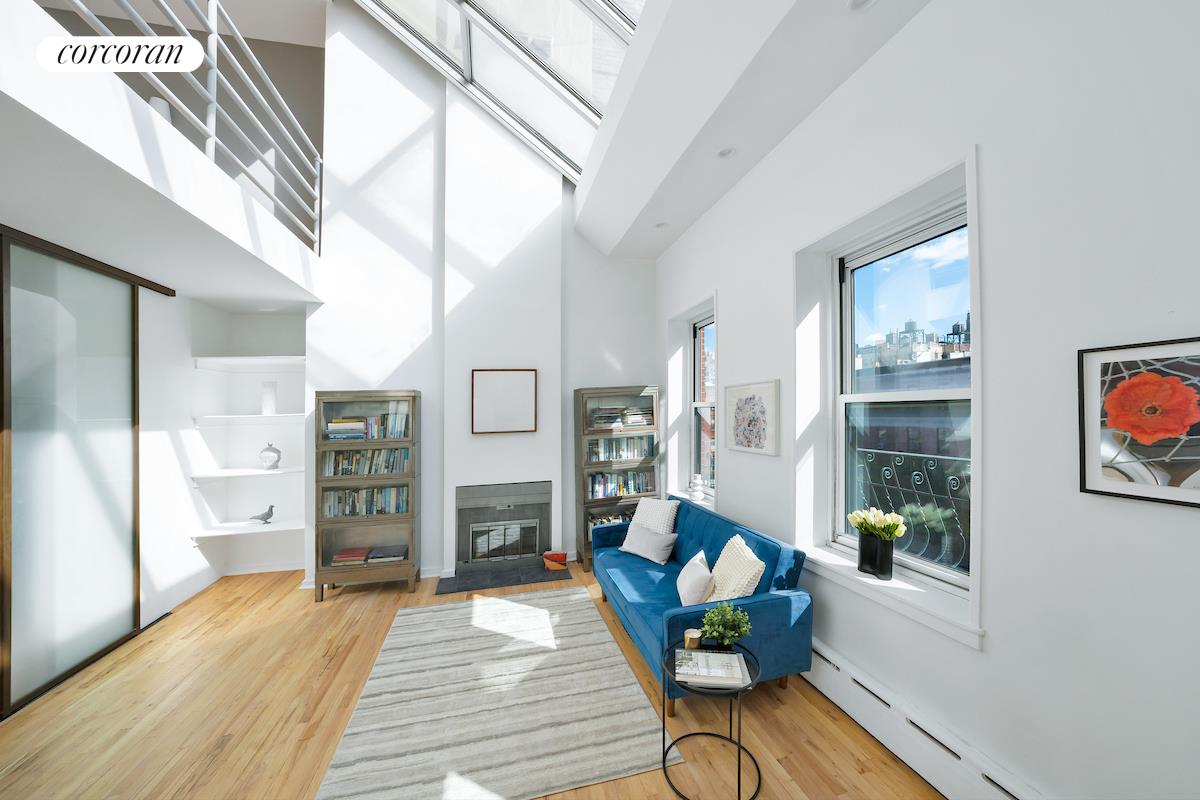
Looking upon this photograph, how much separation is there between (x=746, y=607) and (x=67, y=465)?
12.2ft

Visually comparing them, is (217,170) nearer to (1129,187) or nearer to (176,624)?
(176,624)

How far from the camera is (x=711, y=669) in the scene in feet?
5.68

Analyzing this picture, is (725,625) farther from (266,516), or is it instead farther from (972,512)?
(266,516)

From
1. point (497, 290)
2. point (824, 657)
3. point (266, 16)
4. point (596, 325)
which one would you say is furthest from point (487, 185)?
point (824, 657)

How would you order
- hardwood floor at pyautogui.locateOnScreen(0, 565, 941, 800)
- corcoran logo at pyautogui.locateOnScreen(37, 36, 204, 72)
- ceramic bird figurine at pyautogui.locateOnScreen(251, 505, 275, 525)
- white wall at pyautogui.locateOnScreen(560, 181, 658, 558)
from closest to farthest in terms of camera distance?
1. corcoran logo at pyautogui.locateOnScreen(37, 36, 204, 72)
2. hardwood floor at pyautogui.locateOnScreen(0, 565, 941, 800)
3. ceramic bird figurine at pyautogui.locateOnScreen(251, 505, 275, 525)
4. white wall at pyautogui.locateOnScreen(560, 181, 658, 558)

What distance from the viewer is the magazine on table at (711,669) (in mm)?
1678

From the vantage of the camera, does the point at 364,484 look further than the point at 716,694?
Yes

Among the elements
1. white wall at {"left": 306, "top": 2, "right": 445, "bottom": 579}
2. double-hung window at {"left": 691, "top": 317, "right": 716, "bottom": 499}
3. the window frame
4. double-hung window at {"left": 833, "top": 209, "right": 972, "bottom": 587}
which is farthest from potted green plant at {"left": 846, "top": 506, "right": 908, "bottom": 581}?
white wall at {"left": 306, "top": 2, "right": 445, "bottom": 579}

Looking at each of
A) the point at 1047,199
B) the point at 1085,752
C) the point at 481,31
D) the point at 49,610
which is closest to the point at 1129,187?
the point at 1047,199

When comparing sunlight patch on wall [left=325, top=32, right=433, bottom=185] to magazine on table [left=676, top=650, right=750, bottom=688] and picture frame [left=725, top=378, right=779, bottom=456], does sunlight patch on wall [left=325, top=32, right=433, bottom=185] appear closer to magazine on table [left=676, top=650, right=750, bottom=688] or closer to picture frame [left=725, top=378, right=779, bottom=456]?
picture frame [left=725, top=378, right=779, bottom=456]

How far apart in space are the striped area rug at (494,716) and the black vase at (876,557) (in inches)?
47.1

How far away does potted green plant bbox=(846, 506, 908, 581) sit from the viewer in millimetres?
2016

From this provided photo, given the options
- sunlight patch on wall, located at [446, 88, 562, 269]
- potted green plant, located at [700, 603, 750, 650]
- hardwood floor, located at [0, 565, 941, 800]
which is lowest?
hardwood floor, located at [0, 565, 941, 800]

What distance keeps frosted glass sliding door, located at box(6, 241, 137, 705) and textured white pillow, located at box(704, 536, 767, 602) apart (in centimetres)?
345
